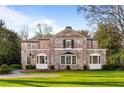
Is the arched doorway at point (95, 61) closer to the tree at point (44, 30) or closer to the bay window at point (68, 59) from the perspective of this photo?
the bay window at point (68, 59)

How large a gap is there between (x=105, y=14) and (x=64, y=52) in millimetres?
1442

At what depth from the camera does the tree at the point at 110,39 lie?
17.8 meters

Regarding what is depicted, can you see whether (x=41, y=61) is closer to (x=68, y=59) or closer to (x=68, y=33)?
(x=68, y=59)

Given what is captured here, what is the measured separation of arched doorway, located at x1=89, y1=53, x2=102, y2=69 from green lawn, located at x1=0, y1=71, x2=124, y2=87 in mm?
180

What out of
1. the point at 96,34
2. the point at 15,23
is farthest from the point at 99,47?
the point at 15,23

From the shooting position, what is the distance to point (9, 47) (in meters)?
17.8

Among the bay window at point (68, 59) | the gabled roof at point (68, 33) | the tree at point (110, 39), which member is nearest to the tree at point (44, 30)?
the gabled roof at point (68, 33)

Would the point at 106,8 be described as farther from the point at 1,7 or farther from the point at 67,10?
the point at 1,7

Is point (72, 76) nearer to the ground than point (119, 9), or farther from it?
nearer to the ground

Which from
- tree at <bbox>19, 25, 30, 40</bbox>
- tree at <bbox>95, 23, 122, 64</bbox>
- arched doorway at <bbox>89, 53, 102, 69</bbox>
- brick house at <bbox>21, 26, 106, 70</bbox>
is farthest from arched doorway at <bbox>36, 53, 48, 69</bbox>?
tree at <bbox>95, 23, 122, 64</bbox>

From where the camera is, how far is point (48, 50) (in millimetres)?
18188

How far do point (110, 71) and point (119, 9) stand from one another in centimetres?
151

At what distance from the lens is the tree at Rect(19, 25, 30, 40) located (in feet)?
58.1

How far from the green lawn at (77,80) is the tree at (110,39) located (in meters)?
0.39
